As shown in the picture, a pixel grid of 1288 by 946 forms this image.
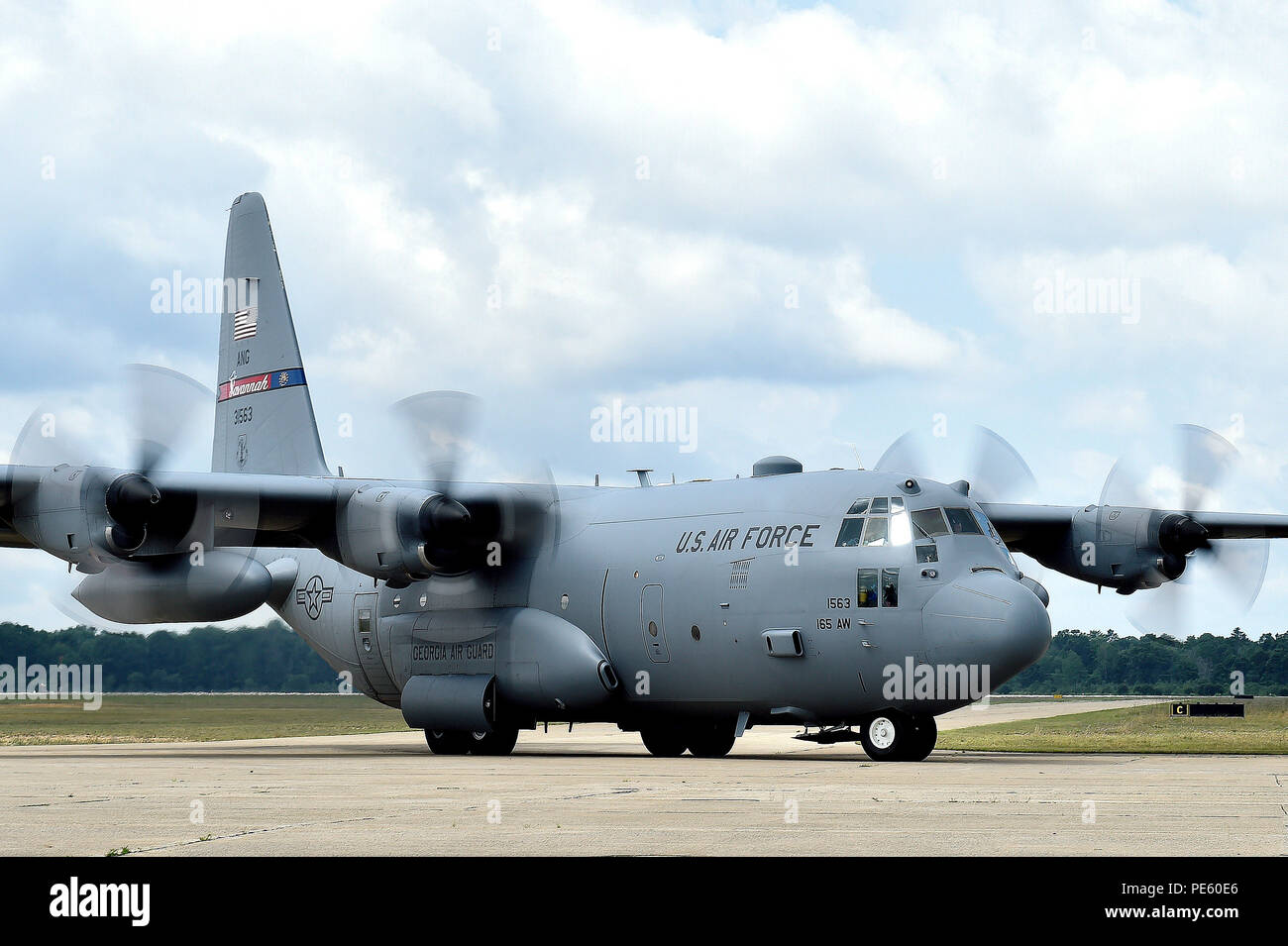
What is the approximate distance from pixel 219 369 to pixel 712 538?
15451 mm

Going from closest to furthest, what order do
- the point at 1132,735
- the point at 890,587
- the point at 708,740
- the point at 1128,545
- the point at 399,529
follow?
the point at 890,587 → the point at 399,529 → the point at 708,740 → the point at 1128,545 → the point at 1132,735

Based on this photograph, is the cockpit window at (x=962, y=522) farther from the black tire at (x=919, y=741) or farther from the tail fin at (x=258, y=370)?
the tail fin at (x=258, y=370)

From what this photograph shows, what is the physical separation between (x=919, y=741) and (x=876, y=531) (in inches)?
121

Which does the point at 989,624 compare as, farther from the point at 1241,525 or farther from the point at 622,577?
the point at 1241,525

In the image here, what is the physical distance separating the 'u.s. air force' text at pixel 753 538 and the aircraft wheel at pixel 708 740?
3.72 meters

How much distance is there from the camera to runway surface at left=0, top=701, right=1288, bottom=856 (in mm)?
9703

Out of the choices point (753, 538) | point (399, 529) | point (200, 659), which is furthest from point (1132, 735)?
point (200, 659)

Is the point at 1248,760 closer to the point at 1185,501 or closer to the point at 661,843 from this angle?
the point at 1185,501

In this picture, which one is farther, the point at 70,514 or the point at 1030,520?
the point at 1030,520

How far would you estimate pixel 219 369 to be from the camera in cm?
3391

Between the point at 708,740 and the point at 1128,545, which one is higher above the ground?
the point at 1128,545

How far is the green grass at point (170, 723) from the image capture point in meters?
35.8

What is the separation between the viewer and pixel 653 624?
939 inches
